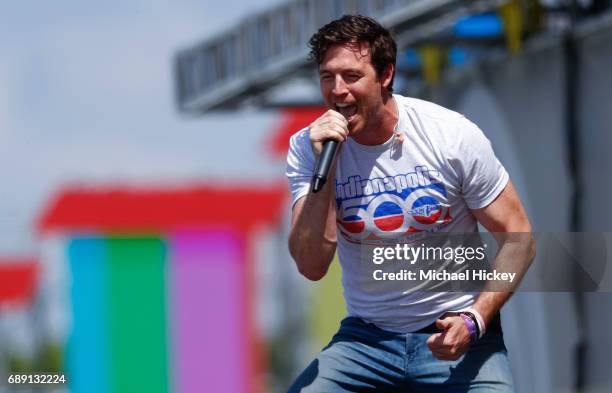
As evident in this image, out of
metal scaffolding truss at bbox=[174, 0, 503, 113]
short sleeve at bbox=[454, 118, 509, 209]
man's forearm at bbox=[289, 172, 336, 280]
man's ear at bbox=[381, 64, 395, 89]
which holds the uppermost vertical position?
metal scaffolding truss at bbox=[174, 0, 503, 113]

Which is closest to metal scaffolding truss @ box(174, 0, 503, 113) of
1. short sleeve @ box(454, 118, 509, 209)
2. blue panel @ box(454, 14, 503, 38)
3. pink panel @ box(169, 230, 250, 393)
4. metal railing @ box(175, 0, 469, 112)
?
metal railing @ box(175, 0, 469, 112)

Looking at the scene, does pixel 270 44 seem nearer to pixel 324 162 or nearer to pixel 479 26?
pixel 479 26

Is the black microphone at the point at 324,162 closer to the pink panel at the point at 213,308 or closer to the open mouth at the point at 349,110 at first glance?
the open mouth at the point at 349,110

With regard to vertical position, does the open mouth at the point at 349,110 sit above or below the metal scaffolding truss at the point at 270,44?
below

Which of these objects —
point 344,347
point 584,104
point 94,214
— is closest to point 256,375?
point 94,214

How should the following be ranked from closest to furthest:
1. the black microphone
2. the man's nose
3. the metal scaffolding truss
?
the black microphone
the man's nose
the metal scaffolding truss

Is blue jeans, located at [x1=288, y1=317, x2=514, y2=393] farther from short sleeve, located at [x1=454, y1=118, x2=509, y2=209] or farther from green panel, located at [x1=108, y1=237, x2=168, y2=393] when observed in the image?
green panel, located at [x1=108, y1=237, x2=168, y2=393]

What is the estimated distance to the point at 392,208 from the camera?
379 centimetres

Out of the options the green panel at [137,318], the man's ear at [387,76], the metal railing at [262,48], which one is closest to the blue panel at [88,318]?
the green panel at [137,318]

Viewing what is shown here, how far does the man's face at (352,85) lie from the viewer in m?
3.70

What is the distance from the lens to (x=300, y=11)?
730cm

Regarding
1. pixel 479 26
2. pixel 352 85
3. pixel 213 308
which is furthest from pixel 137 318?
pixel 352 85

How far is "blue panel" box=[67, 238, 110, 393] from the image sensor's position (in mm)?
10117

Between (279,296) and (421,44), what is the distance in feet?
11.1
